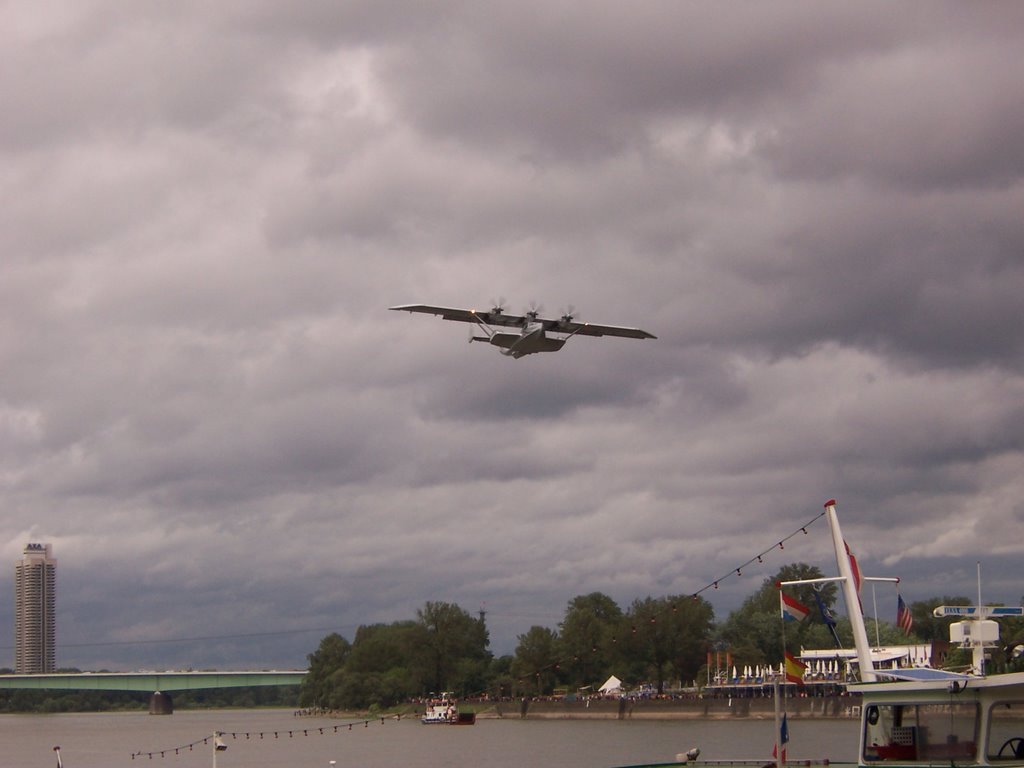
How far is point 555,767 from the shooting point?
6981 cm

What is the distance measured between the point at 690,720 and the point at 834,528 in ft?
304

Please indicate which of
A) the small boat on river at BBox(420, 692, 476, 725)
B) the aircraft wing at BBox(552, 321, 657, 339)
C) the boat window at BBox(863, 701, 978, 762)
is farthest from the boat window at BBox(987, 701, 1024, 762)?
the small boat on river at BBox(420, 692, 476, 725)

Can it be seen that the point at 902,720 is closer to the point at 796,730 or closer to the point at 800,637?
the point at 796,730

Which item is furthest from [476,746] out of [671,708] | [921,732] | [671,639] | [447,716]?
[921,732]

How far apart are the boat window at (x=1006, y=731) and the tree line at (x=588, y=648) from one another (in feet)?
326

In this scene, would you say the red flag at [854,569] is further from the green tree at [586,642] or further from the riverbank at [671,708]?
the green tree at [586,642]

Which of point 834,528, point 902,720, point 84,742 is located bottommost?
point 84,742

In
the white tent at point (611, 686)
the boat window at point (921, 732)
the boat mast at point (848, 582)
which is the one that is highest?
the boat mast at point (848, 582)

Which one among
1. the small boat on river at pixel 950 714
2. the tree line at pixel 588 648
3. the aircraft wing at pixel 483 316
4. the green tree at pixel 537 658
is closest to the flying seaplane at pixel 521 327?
the aircraft wing at pixel 483 316

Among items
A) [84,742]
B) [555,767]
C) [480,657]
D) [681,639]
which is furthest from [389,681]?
[555,767]

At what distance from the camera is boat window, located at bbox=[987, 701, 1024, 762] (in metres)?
22.9

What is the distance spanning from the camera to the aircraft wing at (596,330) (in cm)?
5891

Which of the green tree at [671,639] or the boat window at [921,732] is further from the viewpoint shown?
the green tree at [671,639]

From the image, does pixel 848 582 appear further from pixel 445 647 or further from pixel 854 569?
pixel 445 647
